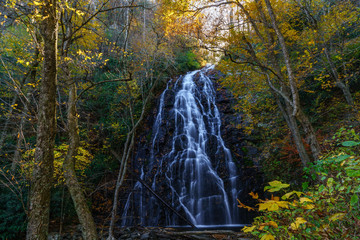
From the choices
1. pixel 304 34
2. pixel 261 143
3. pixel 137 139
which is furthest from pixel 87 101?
pixel 304 34

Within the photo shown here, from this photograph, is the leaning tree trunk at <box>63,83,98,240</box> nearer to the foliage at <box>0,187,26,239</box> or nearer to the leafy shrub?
the foliage at <box>0,187,26,239</box>

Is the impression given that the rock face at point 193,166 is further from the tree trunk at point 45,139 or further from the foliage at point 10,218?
the tree trunk at point 45,139

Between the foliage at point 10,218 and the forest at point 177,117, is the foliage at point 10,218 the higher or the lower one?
the lower one

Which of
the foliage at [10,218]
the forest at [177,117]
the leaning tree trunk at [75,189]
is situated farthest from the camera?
the foliage at [10,218]

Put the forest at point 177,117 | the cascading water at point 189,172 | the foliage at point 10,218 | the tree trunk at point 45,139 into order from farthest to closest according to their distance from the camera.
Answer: the cascading water at point 189,172 → the foliage at point 10,218 → the forest at point 177,117 → the tree trunk at point 45,139

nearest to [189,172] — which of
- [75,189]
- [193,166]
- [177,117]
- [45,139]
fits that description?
[193,166]

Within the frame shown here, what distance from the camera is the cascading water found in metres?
8.49

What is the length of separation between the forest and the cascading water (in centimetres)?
8

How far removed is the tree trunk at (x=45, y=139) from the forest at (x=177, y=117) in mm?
18

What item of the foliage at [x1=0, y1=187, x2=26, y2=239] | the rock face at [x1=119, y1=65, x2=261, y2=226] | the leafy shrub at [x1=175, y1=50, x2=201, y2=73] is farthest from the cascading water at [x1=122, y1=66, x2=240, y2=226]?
the leafy shrub at [x1=175, y1=50, x2=201, y2=73]

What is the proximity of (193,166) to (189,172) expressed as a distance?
0.38 m

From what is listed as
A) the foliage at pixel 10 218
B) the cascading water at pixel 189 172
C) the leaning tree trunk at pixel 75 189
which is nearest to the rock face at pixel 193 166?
the cascading water at pixel 189 172

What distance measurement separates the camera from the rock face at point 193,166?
28.0 ft

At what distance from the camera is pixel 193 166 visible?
32.2 ft
